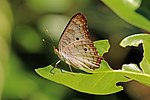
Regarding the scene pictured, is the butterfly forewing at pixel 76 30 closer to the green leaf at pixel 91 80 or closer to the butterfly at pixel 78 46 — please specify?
the butterfly at pixel 78 46

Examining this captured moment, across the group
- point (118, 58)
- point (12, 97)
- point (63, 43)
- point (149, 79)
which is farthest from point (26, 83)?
point (149, 79)

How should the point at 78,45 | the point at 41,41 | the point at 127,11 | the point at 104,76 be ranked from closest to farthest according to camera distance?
the point at 104,76 < the point at 127,11 < the point at 78,45 < the point at 41,41

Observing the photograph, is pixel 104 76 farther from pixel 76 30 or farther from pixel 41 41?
pixel 41 41

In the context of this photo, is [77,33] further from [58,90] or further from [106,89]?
[58,90]

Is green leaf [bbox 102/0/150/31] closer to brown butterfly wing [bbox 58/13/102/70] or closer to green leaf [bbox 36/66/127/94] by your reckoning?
brown butterfly wing [bbox 58/13/102/70]

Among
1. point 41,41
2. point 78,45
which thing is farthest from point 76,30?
point 41,41

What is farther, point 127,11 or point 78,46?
point 78,46

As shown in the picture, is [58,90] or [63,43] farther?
[58,90]
